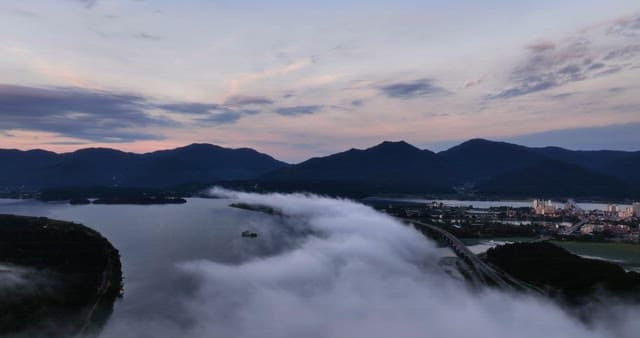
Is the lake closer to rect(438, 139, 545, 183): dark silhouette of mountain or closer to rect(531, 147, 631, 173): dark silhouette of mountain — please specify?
rect(438, 139, 545, 183): dark silhouette of mountain

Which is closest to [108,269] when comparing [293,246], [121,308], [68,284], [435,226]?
[68,284]

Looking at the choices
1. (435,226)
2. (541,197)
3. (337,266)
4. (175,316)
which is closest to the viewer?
(175,316)

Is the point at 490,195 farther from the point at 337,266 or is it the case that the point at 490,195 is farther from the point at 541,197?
the point at 337,266

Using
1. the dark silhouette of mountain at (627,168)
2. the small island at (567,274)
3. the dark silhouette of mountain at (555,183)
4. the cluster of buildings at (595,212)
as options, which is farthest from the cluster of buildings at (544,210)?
the dark silhouette of mountain at (627,168)

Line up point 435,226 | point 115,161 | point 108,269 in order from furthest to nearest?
point 115,161, point 435,226, point 108,269

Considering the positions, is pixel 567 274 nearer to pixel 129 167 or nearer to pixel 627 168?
pixel 627 168

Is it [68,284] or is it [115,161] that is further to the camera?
[115,161]
